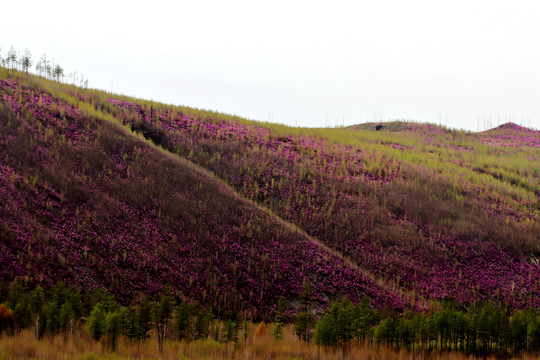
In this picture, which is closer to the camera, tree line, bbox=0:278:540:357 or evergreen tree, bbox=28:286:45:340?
evergreen tree, bbox=28:286:45:340

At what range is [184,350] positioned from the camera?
1033 cm

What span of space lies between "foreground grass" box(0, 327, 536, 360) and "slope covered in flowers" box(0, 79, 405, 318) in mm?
3873

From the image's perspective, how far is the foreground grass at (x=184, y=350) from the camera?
8.96m

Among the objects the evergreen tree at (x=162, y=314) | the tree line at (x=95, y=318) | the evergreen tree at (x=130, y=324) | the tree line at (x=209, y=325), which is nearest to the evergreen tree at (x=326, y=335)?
the tree line at (x=209, y=325)

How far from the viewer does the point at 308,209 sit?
83.8 ft

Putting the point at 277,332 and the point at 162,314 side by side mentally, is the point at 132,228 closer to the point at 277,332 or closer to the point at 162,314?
the point at 162,314

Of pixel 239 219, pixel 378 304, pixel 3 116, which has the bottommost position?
pixel 378 304

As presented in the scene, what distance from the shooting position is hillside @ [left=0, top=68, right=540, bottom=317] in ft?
52.1

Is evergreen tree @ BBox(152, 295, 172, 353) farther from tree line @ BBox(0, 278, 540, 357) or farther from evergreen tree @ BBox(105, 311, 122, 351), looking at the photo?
evergreen tree @ BBox(105, 311, 122, 351)

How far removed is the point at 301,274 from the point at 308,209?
7406mm

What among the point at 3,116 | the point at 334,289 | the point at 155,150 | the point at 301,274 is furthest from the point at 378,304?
the point at 3,116

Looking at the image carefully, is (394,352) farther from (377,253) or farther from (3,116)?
(3,116)

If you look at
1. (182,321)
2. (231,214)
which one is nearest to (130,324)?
(182,321)

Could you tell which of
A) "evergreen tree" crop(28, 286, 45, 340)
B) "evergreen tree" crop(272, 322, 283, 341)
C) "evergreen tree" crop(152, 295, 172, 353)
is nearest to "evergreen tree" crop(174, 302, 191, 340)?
"evergreen tree" crop(152, 295, 172, 353)
